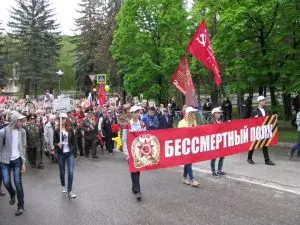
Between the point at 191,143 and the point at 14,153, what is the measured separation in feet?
12.1

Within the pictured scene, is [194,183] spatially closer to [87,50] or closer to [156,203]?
[156,203]

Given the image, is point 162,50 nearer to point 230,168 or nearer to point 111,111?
point 111,111

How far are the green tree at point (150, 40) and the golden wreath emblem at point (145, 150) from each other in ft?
65.7

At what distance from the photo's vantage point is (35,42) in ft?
194

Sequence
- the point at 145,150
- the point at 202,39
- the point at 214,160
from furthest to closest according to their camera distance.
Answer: the point at 202,39
the point at 214,160
the point at 145,150

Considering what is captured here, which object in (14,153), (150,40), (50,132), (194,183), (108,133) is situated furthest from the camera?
(150,40)

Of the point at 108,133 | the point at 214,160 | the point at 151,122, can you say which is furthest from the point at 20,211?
the point at 108,133

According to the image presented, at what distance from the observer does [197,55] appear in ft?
37.8

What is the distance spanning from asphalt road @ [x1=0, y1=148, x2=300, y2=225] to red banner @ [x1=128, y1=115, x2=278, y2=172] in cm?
72

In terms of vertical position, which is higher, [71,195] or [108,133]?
[108,133]

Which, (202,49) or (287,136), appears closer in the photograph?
(202,49)

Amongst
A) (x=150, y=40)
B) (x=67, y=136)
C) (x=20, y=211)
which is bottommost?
(x=20, y=211)

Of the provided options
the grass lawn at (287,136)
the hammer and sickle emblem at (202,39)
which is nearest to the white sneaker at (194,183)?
the hammer and sickle emblem at (202,39)

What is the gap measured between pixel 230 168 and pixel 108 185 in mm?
3657
